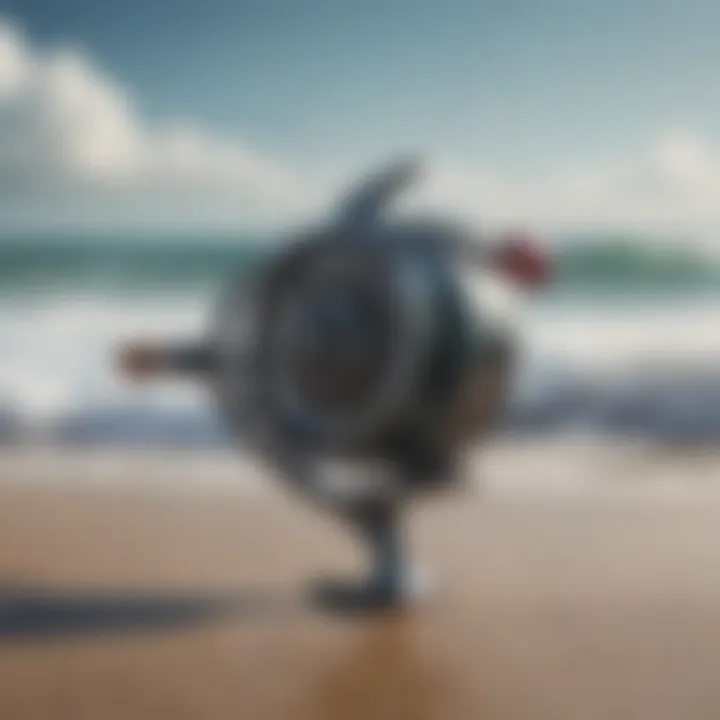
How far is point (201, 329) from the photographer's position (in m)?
1.01

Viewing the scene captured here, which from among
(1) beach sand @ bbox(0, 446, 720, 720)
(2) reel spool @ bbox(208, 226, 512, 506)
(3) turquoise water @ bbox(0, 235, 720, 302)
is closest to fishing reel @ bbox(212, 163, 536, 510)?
(2) reel spool @ bbox(208, 226, 512, 506)

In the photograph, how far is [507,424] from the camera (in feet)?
4.78

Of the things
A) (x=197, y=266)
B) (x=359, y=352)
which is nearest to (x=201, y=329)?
(x=359, y=352)

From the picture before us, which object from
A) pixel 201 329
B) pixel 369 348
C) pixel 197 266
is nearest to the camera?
pixel 369 348

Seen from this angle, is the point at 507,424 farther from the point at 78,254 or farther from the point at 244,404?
the point at 78,254

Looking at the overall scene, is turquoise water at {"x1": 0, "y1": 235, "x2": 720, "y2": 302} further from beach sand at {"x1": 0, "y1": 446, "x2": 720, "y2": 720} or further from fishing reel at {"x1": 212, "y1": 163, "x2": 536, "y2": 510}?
fishing reel at {"x1": 212, "y1": 163, "x2": 536, "y2": 510}

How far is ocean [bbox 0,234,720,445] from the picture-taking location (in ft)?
4.88

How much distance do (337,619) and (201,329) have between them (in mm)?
283

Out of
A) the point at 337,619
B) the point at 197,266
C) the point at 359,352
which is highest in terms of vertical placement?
the point at 197,266

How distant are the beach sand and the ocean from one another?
17 cm

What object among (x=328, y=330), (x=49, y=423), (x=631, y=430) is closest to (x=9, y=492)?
(x=49, y=423)

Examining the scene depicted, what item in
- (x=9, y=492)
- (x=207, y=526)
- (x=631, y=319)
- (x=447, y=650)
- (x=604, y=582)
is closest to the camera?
(x=447, y=650)

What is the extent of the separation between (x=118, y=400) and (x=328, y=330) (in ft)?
2.61

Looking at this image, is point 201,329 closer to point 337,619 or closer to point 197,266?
point 337,619
